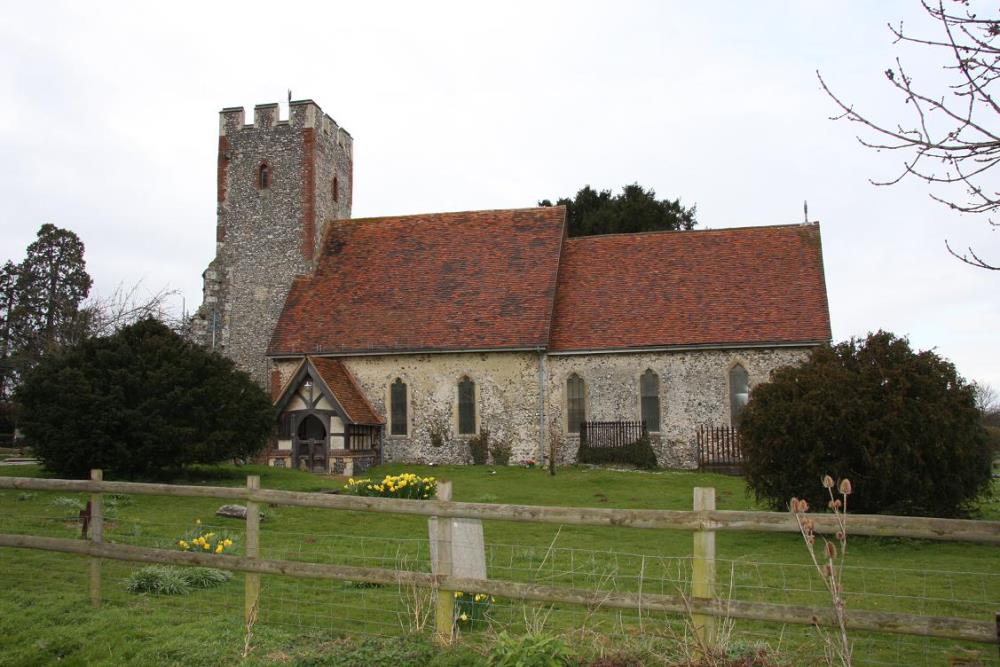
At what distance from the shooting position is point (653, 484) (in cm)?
2191

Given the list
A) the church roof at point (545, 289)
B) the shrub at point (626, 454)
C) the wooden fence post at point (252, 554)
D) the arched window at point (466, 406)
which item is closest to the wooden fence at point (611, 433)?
the shrub at point (626, 454)

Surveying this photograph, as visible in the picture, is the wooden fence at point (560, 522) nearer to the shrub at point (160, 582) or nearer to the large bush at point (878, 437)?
Result: the shrub at point (160, 582)

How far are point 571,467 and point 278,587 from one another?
1740 centimetres

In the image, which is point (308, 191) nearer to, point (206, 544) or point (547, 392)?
point (547, 392)

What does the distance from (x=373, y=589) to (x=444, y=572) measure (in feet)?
8.59

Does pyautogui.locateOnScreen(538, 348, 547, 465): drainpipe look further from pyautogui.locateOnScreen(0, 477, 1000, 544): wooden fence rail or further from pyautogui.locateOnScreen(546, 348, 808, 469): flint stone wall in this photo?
pyautogui.locateOnScreen(0, 477, 1000, 544): wooden fence rail

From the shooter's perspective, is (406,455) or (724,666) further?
(406,455)

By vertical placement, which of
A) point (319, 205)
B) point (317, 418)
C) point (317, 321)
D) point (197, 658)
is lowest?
point (197, 658)

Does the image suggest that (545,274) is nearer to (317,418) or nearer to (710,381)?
(710,381)

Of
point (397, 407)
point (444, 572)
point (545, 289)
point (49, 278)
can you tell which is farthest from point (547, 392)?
point (49, 278)

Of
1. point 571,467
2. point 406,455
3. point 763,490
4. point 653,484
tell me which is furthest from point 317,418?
point 763,490

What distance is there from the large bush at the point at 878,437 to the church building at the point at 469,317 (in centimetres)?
1089

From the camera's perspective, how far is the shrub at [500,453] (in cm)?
2717

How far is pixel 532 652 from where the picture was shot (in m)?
6.18
